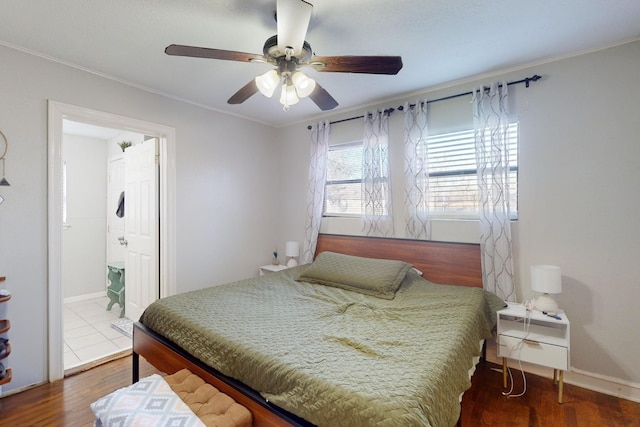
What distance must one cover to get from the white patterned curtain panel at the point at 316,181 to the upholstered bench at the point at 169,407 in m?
2.30

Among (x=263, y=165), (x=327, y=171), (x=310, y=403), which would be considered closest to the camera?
(x=310, y=403)

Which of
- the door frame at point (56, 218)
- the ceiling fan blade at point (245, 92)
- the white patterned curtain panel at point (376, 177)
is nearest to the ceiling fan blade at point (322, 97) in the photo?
the ceiling fan blade at point (245, 92)

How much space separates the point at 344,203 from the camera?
3.61 m

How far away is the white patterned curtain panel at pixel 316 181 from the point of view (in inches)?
144

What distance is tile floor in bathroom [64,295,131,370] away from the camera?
9.13 ft

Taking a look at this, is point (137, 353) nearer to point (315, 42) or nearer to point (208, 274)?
point (208, 274)

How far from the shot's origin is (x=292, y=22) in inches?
57.4

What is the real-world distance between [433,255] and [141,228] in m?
3.11

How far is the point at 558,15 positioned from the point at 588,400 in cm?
259

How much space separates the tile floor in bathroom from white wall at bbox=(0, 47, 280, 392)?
50 centimetres

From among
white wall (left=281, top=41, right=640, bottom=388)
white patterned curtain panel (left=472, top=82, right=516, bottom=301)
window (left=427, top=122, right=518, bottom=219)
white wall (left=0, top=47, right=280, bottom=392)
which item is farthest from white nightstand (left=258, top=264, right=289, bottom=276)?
white wall (left=281, top=41, right=640, bottom=388)

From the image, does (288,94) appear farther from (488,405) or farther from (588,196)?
(488,405)

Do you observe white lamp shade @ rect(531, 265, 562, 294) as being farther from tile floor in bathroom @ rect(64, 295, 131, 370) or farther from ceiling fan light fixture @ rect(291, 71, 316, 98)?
tile floor in bathroom @ rect(64, 295, 131, 370)

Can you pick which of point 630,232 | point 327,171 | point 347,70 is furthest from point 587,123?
point 327,171
